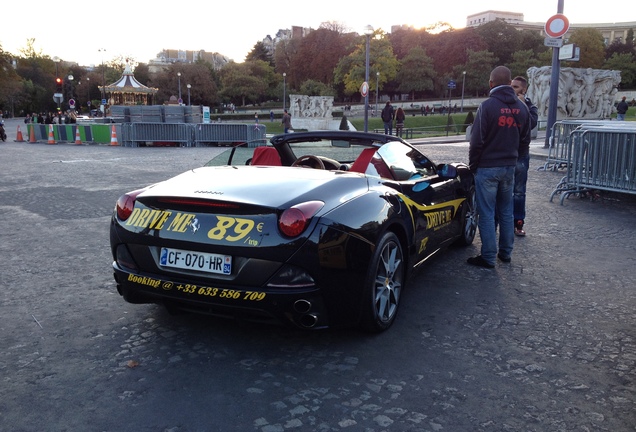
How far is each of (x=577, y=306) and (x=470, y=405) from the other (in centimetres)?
208

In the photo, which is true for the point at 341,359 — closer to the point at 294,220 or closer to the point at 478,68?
the point at 294,220

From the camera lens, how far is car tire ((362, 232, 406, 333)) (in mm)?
3736

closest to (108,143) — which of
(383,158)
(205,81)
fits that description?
(383,158)

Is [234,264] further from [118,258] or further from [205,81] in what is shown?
[205,81]

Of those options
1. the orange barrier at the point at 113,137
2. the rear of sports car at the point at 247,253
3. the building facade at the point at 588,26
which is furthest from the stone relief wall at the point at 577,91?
the building facade at the point at 588,26

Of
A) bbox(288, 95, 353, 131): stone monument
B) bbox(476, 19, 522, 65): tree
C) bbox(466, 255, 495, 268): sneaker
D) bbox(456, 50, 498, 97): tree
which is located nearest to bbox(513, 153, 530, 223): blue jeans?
bbox(466, 255, 495, 268): sneaker

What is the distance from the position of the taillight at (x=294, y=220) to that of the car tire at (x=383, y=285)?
1.86 feet

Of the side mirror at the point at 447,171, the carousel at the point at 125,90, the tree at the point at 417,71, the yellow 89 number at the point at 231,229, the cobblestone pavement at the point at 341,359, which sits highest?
the tree at the point at 417,71

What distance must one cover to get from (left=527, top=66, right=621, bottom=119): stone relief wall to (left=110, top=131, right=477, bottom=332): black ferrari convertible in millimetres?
31855

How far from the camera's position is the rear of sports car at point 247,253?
11.1 ft

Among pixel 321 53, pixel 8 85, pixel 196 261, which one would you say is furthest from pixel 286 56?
pixel 196 261

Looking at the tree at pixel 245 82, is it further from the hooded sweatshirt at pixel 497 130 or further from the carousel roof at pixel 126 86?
the hooded sweatshirt at pixel 497 130

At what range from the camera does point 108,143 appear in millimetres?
27172

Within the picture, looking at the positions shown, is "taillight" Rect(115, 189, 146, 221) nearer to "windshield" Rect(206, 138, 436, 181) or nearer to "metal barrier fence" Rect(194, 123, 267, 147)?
"windshield" Rect(206, 138, 436, 181)
